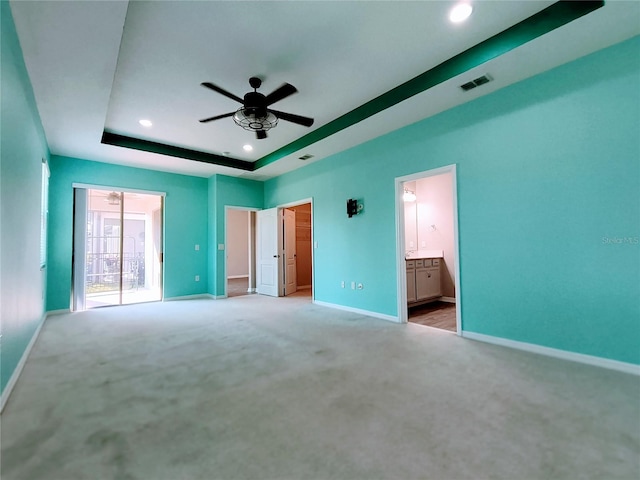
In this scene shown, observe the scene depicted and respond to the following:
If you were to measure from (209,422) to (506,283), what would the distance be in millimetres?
3107

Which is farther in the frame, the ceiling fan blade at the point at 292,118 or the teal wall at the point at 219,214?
the teal wall at the point at 219,214

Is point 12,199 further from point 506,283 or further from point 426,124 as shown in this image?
point 506,283

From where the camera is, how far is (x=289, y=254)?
7.25m

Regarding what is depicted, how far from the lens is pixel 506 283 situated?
315 cm

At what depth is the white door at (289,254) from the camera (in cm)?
705

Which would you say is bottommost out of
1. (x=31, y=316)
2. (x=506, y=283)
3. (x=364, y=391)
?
(x=364, y=391)

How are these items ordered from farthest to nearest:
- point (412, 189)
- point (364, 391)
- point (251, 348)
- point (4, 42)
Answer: point (412, 189) → point (251, 348) → point (364, 391) → point (4, 42)

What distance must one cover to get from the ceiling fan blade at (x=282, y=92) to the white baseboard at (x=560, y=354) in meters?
3.30

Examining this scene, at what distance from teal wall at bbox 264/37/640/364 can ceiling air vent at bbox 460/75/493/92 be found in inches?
12.4

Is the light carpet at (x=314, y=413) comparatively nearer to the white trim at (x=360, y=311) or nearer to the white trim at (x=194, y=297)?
the white trim at (x=360, y=311)

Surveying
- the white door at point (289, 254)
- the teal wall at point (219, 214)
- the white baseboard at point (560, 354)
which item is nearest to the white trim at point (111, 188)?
the teal wall at point (219, 214)

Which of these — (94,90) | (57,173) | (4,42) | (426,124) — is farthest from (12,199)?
(426,124)

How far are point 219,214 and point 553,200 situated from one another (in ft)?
19.5

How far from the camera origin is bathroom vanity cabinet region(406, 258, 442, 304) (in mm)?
4957
